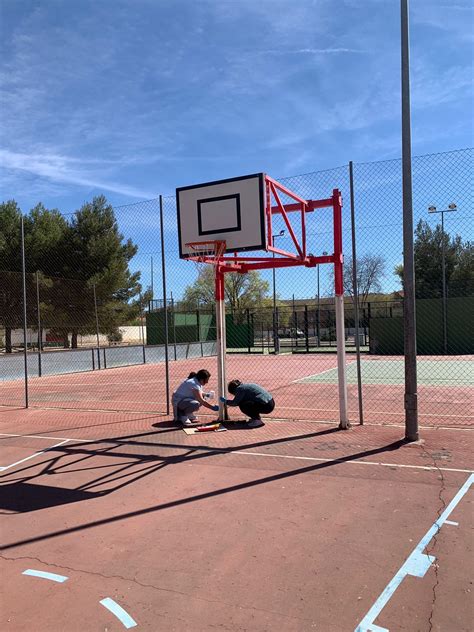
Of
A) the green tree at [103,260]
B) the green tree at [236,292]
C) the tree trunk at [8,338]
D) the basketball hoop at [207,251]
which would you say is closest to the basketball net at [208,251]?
the basketball hoop at [207,251]

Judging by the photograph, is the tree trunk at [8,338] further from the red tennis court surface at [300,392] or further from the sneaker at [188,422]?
the sneaker at [188,422]

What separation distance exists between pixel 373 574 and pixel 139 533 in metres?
1.98

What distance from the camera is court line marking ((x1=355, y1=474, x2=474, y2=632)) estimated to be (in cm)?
300

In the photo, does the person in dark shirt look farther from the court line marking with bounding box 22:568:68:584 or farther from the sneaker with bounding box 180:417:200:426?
the court line marking with bounding box 22:568:68:584

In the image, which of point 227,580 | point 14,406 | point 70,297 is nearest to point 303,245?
point 227,580

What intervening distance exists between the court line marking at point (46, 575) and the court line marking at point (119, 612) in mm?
491

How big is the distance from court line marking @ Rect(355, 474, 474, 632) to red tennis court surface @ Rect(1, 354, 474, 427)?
436 centimetres

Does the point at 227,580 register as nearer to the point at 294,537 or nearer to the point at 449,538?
the point at 294,537

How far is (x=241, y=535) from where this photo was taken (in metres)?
4.25

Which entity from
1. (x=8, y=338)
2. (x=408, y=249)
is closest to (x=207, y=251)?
(x=408, y=249)

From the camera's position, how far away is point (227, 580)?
11.6 feet

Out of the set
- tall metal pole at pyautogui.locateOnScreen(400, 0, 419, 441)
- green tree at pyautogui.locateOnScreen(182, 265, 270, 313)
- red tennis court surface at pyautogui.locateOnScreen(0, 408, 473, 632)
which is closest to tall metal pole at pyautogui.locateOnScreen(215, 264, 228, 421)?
red tennis court surface at pyautogui.locateOnScreen(0, 408, 473, 632)

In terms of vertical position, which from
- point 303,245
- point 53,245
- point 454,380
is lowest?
point 454,380

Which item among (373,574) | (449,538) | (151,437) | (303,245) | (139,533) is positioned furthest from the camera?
(303,245)
